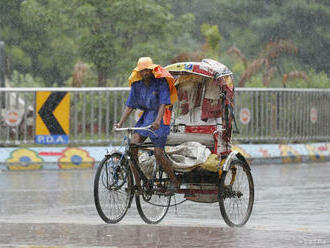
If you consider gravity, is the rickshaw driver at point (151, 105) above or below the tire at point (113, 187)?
above

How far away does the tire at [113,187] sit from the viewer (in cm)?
972

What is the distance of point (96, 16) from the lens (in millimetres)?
33625

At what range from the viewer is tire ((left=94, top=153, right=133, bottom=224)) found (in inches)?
383

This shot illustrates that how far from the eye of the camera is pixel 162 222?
10648 mm

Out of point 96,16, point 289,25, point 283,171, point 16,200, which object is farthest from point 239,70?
point 16,200

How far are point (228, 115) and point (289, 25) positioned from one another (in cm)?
4136

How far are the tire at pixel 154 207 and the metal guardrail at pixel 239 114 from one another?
9.94m

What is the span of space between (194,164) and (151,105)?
0.78 meters

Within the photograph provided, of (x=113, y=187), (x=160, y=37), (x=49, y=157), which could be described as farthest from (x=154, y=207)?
(x=160, y=37)

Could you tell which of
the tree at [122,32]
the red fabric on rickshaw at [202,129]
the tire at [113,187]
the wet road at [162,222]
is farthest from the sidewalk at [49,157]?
the tree at [122,32]

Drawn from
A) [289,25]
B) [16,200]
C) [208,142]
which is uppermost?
[289,25]

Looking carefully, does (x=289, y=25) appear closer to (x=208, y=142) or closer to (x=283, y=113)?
(x=283, y=113)

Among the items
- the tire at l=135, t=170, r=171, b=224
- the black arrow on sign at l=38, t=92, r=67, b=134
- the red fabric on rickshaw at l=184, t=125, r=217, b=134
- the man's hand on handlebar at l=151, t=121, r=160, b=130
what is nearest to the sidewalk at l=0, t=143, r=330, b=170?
the black arrow on sign at l=38, t=92, r=67, b=134

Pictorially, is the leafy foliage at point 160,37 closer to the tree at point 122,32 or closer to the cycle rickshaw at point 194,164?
the tree at point 122,32
